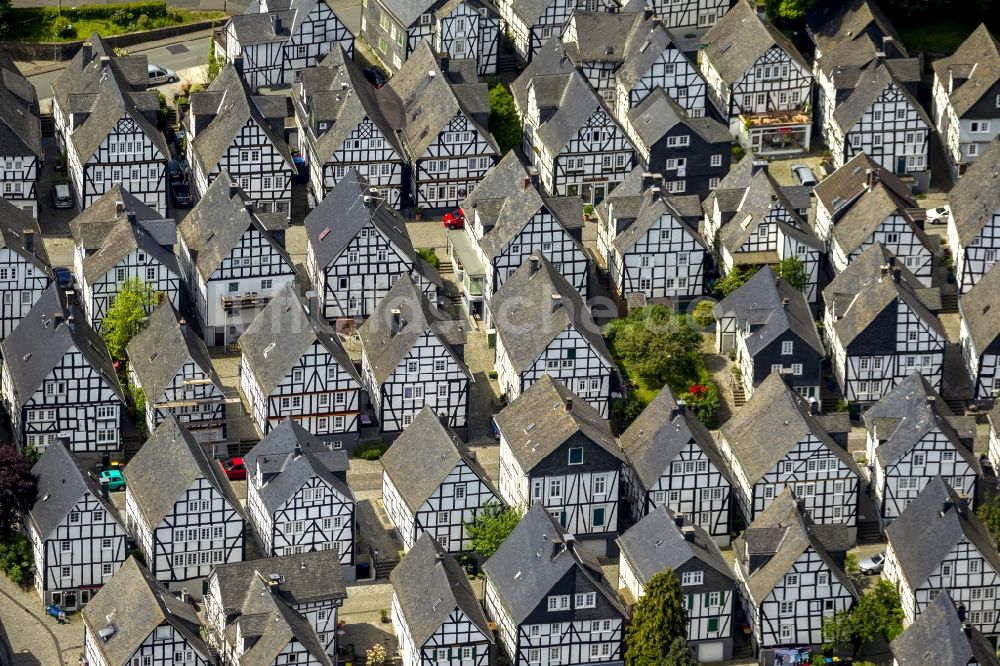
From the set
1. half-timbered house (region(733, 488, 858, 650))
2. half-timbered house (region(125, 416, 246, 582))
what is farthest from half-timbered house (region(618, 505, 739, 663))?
half-timbered house (region(125, 416, 246, 582))

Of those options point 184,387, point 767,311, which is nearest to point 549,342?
point 767,311

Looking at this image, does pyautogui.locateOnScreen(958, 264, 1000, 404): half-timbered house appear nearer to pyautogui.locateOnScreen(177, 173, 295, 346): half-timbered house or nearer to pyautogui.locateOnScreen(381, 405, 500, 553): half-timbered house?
pyautogui.locateOnScreen(381, 405, 500, 553): half-timbered house

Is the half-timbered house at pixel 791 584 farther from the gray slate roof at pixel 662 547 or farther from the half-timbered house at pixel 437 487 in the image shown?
the half-timbered house at pixel 437 487

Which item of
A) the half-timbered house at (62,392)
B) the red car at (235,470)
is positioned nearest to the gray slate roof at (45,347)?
the half-timbered house at (62,392)

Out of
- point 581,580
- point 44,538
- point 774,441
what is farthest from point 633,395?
point 44,538

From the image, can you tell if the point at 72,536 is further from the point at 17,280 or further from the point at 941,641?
the point at 941,641

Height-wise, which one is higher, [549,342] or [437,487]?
[549,342]

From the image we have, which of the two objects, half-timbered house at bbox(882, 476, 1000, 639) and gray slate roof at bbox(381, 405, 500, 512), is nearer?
half-timbered house at bbox(882, 476, 1000, 639)
